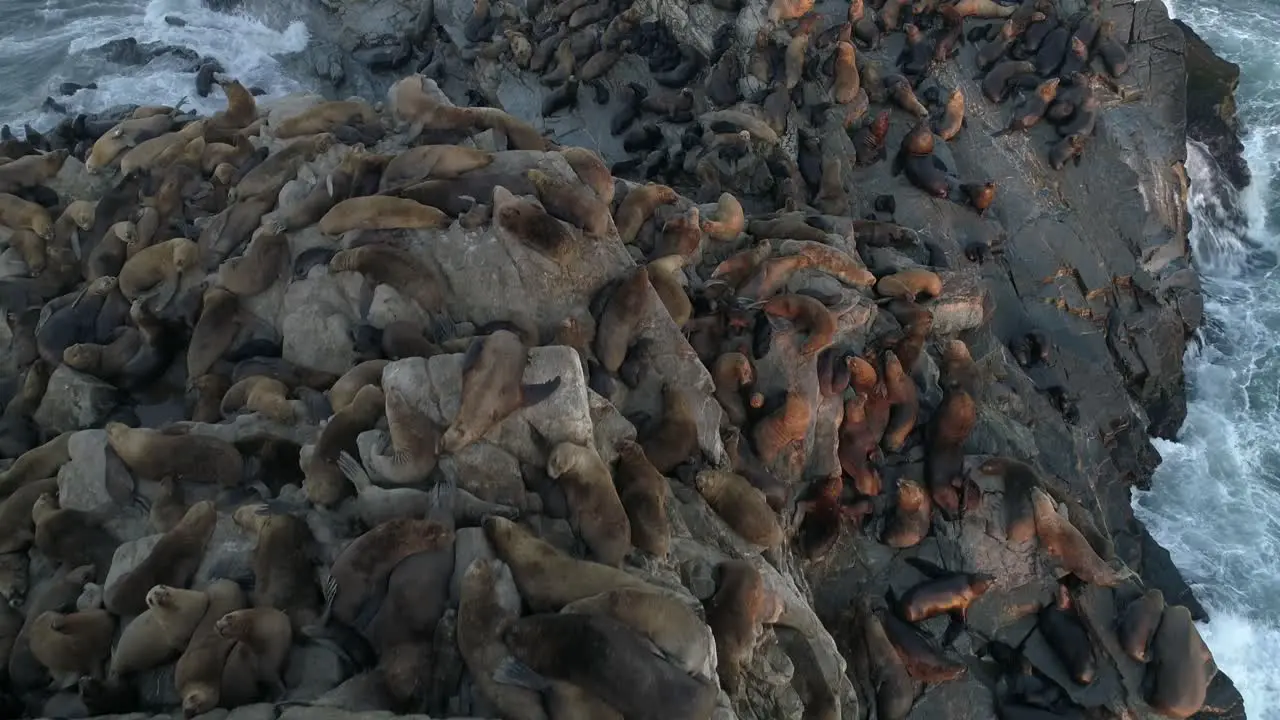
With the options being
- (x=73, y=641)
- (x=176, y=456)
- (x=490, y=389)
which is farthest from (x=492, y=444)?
(x=73, y=641)

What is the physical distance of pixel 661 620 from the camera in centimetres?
Result: 625

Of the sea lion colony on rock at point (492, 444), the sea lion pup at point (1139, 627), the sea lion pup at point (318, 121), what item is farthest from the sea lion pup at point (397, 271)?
the sea lion pup at point (1139, 627)

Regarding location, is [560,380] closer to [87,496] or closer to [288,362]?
[288,362]

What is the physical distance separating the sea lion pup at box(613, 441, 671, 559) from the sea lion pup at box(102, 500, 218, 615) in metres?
3.52

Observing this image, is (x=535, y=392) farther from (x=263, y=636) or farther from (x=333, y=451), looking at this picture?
(x=263, y=636)

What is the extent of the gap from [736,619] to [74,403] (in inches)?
303

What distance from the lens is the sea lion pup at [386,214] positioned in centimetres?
970

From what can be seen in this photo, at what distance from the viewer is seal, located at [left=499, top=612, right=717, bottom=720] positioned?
588cm

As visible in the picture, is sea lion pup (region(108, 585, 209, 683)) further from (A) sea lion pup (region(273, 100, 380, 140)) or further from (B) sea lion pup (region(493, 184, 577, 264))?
(A) sea lion pup (region(273, 100, 380, 140))

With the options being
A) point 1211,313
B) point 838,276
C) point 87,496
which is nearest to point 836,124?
point 838,276

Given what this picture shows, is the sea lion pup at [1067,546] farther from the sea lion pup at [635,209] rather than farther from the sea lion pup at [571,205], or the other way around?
the sea lion pup at [571,205]

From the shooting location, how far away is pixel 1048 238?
51.4 feet

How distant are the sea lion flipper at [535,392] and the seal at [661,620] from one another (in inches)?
78.8

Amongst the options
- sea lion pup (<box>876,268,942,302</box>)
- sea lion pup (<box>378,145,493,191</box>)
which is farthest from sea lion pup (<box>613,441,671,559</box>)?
sea lion pup (<box>876,268,942,302</box>)
